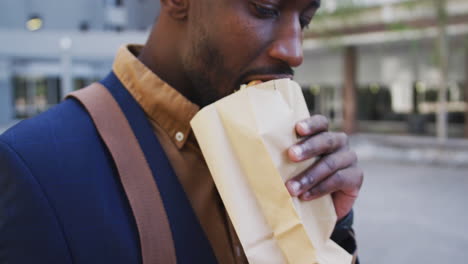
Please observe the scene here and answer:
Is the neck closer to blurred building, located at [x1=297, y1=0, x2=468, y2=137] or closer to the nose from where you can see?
the nose

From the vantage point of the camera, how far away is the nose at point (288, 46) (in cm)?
104

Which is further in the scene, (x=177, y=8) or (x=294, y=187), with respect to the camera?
(x=177, y=8)

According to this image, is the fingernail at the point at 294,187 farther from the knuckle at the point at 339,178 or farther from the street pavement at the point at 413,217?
the street pavement at the point at 413,217

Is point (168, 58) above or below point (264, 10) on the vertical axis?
below

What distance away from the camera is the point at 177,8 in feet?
3.92

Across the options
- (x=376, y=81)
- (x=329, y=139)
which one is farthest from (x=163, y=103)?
(x=376, y=81)

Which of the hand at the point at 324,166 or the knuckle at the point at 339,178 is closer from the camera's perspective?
the hand at the point at 324,166

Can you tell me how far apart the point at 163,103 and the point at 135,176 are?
25 cm

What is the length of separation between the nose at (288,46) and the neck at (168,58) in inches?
11.7

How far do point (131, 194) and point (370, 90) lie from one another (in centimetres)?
2034

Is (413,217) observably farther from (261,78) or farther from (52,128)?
(52,128)

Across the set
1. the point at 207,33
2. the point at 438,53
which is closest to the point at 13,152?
the point at 207,33

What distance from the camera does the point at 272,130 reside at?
97 centimetres

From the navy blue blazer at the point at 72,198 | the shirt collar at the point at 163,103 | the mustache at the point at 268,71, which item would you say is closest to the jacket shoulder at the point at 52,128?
the navy blue blazer at the point at 72,198
